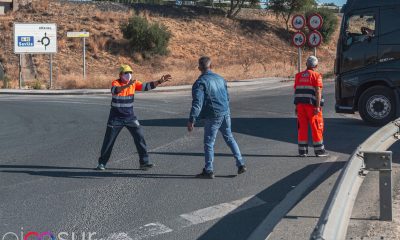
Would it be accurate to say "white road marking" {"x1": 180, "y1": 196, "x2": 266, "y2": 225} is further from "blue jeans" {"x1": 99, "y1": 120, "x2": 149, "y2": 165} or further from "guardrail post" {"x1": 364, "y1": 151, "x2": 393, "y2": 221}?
"blue jeans" {"x1": 99, "y1": 120, "x2": 149, "y2": 165}

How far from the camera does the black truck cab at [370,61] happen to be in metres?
14.7

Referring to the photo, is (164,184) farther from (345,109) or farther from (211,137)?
(345,109)

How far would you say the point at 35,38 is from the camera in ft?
121

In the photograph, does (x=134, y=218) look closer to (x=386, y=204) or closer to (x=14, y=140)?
(x=386, y=204)

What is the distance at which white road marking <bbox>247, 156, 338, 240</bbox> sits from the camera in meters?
6.37

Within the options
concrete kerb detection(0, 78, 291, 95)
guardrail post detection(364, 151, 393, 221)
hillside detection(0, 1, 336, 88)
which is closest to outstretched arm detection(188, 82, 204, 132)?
guardrail post detection(364, 151, 393, 221)

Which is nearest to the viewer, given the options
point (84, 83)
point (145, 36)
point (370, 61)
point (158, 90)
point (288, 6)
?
point (370, 61)

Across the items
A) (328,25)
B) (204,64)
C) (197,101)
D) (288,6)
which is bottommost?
(197,101)

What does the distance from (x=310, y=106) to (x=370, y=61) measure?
15.5 feet

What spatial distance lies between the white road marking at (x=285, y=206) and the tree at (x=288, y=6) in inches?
2077

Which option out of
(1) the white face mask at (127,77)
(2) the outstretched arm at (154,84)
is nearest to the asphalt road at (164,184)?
(2) the outstretched arm at (154,84)

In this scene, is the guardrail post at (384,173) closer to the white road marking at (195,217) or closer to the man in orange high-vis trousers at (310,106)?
the white road marking at (195,217)

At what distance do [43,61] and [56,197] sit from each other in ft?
128

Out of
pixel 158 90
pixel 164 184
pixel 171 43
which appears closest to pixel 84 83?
pixel 158 90
